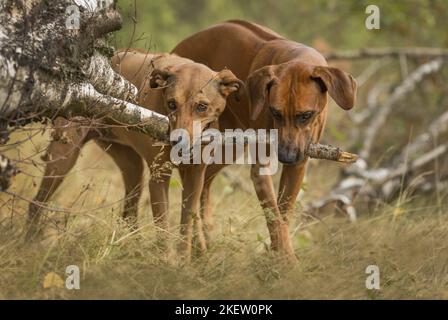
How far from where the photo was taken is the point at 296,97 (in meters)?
5.90

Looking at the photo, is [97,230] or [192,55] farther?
[192,55]

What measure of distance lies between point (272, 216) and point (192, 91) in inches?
39.6

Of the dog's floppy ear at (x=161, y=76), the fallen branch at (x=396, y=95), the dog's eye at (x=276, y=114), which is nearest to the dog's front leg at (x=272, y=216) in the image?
the dog's eye at (x=276, y=114)

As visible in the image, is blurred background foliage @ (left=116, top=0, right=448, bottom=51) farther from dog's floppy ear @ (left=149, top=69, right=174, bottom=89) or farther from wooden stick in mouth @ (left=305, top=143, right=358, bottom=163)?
wooden stick in mouth @ (left=305, top=143, right=358, bottom=163)

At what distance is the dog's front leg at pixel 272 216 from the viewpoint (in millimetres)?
6016

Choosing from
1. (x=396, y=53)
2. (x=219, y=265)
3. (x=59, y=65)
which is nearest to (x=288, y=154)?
(x=219, y=265)

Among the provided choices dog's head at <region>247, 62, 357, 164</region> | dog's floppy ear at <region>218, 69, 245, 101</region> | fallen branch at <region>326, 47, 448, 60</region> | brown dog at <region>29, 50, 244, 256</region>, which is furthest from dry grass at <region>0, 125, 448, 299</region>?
fallen branch at <region>326, 47, 448, 60</region>

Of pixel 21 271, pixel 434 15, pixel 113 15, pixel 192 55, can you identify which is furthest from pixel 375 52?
pixel 21 271

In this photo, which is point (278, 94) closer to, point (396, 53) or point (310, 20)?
point (396, 53)

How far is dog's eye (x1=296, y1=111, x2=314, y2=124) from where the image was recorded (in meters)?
Result: 5.89

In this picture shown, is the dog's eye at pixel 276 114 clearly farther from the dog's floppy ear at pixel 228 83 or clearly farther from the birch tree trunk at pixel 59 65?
the birch tree trunk at pixel 59 65

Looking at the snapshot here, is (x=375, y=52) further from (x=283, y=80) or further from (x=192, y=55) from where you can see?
(x=283, y=80)

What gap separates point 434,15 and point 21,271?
9.57 metres
